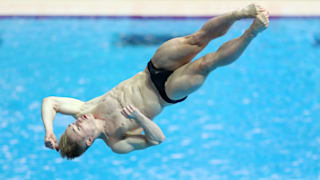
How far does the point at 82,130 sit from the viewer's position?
107 inches

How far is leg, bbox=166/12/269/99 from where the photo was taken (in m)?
2.48

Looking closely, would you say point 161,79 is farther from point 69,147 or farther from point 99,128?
point 69,147

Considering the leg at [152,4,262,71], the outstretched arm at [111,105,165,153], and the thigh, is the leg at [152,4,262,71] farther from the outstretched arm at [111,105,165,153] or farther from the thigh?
the outstretched arm at [111,105,165,153]

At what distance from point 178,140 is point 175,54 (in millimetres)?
2169

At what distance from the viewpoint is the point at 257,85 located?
18.4ft
